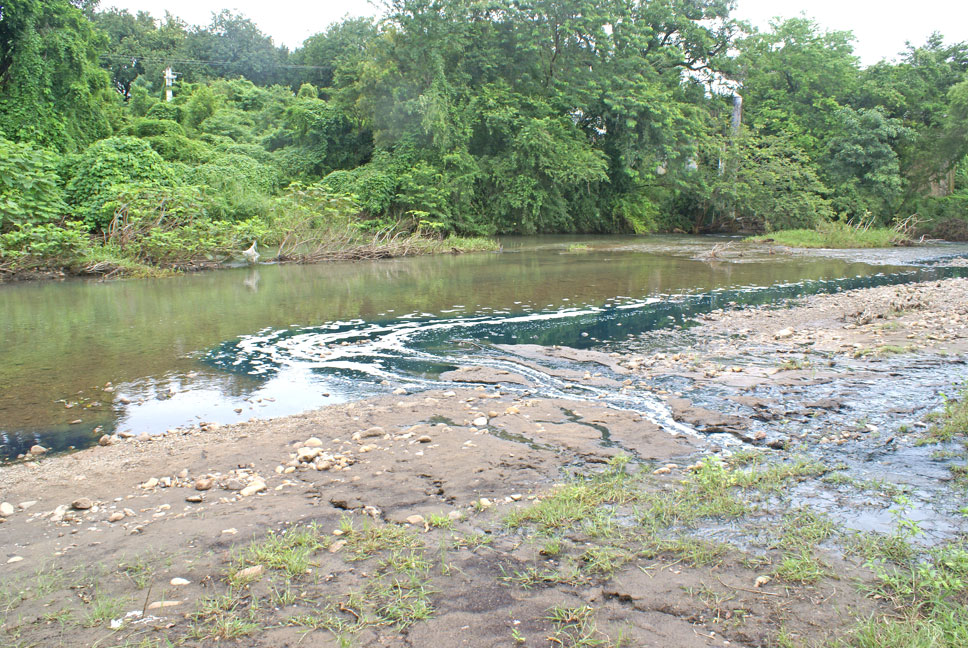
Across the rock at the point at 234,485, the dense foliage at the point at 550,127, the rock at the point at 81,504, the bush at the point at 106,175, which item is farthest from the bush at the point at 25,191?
the rock at the point at 234,485

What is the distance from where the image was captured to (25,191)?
16828 mm

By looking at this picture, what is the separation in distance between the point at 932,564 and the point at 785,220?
101 ft

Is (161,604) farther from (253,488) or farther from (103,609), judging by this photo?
(253,488)

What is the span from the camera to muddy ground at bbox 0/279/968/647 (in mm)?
2932

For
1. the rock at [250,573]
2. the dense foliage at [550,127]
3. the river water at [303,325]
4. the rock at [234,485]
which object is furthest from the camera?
the dense foliage at [550,127]

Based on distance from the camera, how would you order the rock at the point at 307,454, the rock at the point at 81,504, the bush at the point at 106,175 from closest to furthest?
the rock at the point at 81,504
the rock at the point at 307,454
the bush at the point at 106,175

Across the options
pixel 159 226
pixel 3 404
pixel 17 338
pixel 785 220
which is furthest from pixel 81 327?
pixel 785 220

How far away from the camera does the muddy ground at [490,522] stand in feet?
9.62

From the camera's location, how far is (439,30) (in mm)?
27844

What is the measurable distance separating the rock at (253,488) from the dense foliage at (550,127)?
17.2 metres

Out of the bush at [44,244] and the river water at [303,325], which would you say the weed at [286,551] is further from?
the bush at [44,244]

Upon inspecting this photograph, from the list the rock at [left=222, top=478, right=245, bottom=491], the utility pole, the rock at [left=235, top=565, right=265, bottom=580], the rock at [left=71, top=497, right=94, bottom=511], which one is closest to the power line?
the utility pole

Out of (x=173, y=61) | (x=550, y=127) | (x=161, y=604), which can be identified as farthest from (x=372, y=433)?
(x=173, y=61)

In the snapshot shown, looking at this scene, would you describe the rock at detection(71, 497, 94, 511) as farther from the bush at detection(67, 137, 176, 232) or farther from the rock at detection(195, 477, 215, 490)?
the bush at detection(67, 137, 176, 232)
